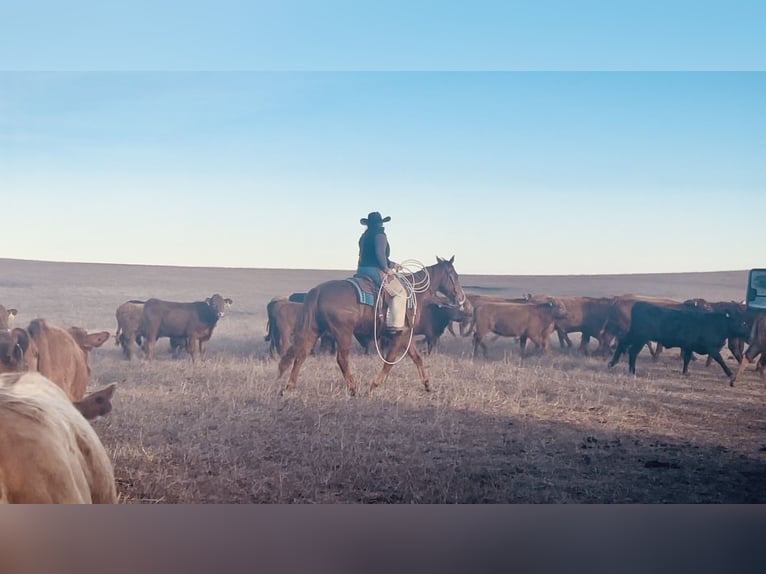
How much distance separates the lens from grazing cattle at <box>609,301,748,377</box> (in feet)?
19.0

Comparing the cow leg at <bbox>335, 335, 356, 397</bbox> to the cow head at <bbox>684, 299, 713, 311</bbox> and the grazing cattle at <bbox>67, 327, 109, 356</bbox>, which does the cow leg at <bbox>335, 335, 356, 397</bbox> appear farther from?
the cow head at <bbox>684, 299, 713, 311</bbox>

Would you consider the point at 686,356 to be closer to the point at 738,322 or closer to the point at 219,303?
the point at 738,322

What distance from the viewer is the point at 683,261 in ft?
18.9

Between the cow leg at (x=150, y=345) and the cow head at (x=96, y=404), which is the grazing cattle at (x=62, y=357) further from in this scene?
the cow leg at (x=150, y=345)

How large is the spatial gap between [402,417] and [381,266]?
928mm

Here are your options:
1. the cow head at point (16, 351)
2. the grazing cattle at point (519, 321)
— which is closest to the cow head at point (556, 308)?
the grazing cattle at point (519, 321)

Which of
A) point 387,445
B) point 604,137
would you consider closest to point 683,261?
point 604,137

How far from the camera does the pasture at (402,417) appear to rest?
5379 millimetres

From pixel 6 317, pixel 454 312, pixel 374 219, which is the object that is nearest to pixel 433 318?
pixel 454 312

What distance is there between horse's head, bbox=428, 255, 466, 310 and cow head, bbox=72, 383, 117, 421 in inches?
80.2

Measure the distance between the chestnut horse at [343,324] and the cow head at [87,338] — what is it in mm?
1080

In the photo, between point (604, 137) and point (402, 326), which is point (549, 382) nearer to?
point (402, 326)

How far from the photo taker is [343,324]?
564 cm

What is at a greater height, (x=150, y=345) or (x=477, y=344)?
(x=477, y=344)
